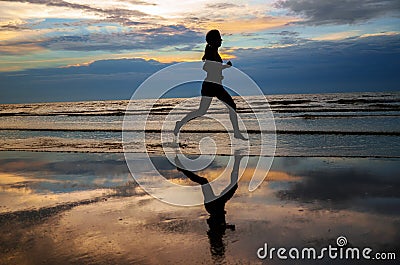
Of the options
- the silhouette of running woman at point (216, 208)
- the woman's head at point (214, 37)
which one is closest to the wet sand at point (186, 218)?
the silhouette of running woman at point (216, 208)

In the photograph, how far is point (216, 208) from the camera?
5.89 m

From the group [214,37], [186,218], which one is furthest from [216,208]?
[214,37]

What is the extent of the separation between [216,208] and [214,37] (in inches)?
200

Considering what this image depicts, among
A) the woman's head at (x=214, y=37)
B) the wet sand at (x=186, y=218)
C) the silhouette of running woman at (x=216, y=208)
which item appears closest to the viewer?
the wet sand at (x=186, y=218)

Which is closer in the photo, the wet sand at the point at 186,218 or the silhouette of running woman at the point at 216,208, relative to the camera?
the wet sand at the point at 186,218

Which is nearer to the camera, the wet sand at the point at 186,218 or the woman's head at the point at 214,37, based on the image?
the wet sand at the point at 186,218

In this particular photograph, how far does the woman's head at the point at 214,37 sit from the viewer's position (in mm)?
9664

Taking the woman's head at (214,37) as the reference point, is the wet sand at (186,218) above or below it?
below

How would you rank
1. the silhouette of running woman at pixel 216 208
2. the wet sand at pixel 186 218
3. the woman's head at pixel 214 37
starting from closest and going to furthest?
the wet sand at pixel 186 218, the silhouette of running woman at pixel 216 208, the woman's head at pixel 214 37

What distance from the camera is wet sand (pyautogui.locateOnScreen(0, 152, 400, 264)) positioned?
422 cm

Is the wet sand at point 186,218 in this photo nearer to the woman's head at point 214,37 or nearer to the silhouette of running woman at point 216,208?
the silhouette of running woman at point 216,208

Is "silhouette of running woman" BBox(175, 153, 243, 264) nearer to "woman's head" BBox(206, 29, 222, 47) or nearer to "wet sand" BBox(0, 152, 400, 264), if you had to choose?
"wet sand" BBox(0, 152, 400, 264)

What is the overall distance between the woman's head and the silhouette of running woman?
2963 millimetres

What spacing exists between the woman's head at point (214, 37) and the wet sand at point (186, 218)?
3116 millimetres
